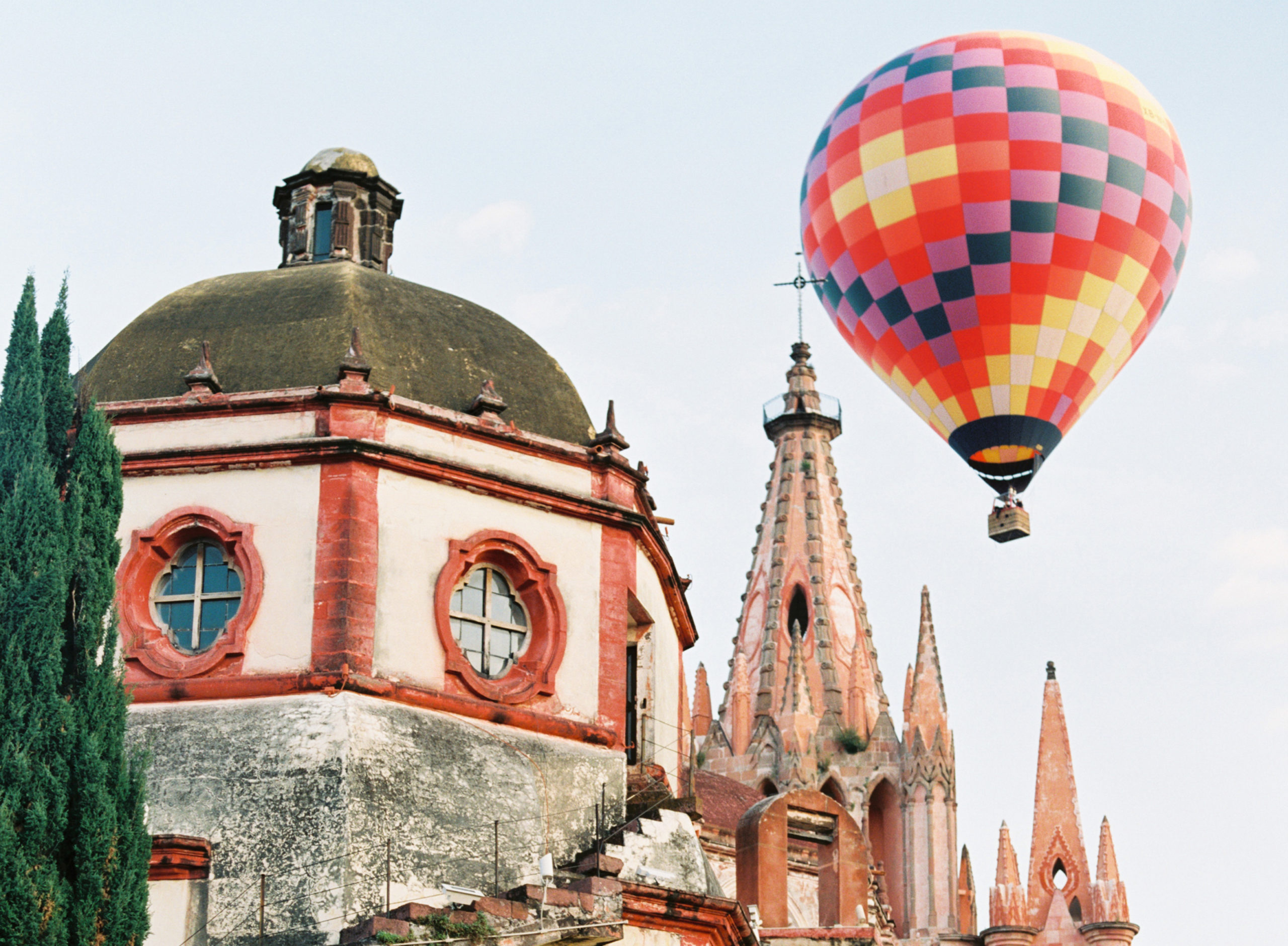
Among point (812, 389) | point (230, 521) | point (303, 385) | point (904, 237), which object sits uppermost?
point (812, 389)

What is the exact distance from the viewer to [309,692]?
23.6 m

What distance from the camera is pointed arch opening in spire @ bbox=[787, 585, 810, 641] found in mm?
72125

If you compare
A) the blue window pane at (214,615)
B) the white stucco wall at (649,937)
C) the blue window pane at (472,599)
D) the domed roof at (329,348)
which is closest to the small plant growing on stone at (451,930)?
the white stucco wall at (649,937)

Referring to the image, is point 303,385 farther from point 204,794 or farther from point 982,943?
point 982,943

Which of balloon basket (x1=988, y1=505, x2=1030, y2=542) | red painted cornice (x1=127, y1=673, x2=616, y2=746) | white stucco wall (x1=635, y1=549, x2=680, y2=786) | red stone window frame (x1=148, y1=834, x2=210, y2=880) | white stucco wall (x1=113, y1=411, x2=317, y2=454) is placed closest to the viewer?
red stone window frame (x1=148, y1=834, x2=210, y2=880)

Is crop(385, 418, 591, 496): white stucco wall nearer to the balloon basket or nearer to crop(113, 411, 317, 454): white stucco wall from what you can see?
crop(113, 411, 317, 454): white stucco wall

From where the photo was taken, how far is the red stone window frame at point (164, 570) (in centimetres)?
2409

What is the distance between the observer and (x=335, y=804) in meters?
22.8

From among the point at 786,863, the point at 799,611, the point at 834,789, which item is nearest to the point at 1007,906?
the point at 834,789

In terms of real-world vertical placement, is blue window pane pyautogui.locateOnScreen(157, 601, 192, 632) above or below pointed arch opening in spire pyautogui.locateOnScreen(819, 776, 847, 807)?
below

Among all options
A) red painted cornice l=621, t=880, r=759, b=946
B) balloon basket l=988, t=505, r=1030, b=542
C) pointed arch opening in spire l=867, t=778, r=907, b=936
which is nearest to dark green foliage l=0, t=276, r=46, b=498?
red painted cornice l=621, t=880, r=759, b=946

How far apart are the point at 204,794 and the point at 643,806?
5.42 meters

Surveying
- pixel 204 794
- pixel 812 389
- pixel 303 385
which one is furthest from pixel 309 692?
pixel 812 389

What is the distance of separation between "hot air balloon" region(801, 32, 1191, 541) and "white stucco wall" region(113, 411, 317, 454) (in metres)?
13.0
